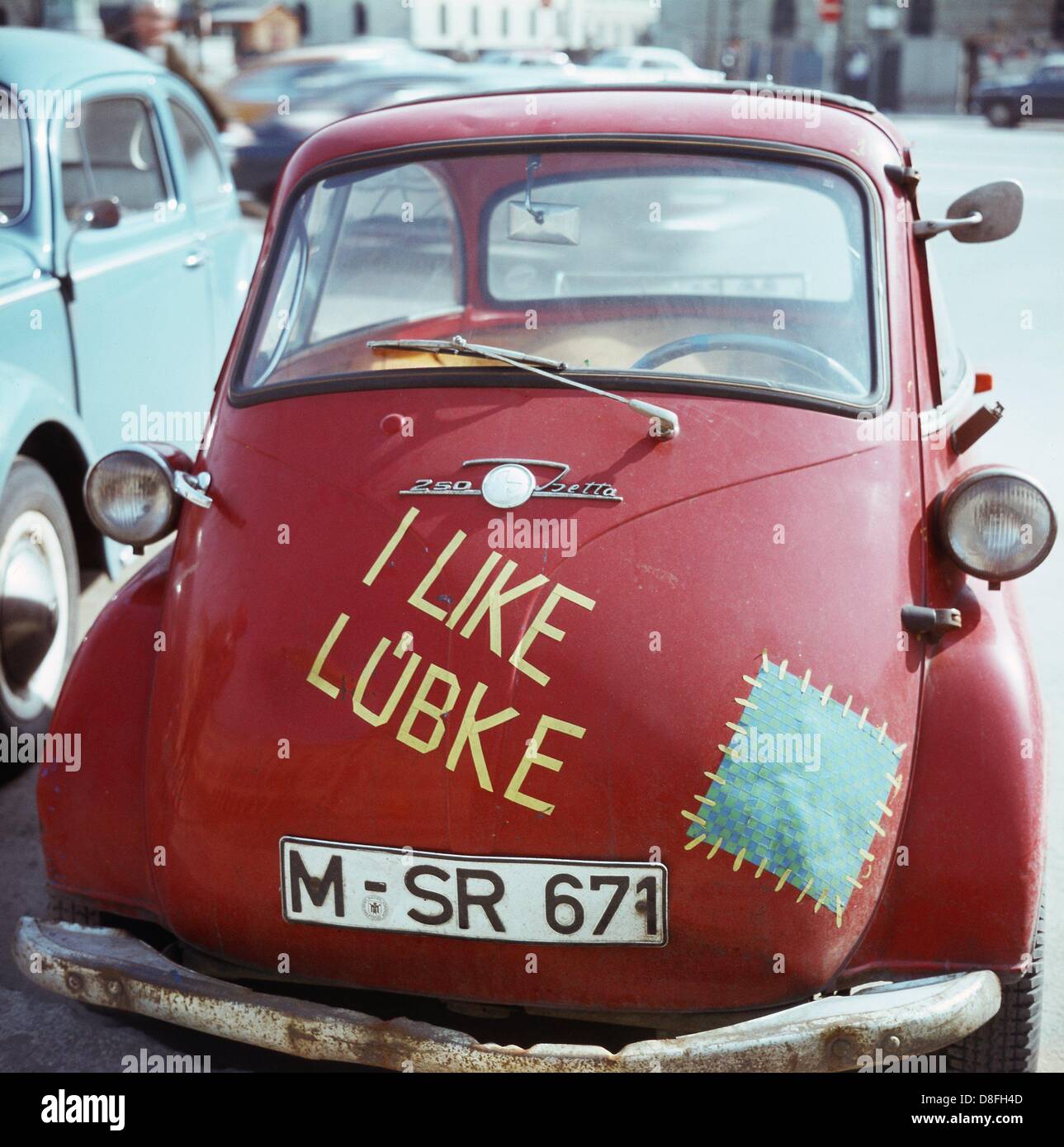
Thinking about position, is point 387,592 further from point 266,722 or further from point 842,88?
point 842,88

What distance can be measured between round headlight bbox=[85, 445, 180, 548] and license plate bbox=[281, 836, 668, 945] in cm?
91

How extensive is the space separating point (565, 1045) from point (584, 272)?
2.19 meters

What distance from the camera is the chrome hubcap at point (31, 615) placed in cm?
430

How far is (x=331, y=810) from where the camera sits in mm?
2475

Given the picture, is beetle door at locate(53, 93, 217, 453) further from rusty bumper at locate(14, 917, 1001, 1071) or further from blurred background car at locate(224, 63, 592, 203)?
blurred background car at locate(224, 63, 592, 203)

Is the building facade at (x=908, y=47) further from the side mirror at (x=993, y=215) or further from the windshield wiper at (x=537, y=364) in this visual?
the windshield wiper at (x=537, y=364)

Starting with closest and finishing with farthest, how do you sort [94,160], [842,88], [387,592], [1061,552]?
1. [387,592]
2. [94,160]
3. [1061,552]
4. [842,88]

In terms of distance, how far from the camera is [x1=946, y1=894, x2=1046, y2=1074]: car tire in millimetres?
2607

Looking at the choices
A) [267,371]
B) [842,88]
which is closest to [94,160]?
[267,371]

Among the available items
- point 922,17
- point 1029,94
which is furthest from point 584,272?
point 922,17

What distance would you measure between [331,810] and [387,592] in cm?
41

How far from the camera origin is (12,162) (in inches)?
193

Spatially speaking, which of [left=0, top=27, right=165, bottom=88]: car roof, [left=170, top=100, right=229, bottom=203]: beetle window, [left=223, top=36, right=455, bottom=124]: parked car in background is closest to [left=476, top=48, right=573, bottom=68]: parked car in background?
[left=223, top=36, right=455, bottom=124]: parked car in background

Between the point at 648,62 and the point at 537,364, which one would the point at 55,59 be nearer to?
the point at 537,364
